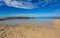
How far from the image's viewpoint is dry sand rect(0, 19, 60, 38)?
3.80 ft

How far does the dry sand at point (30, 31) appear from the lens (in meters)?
1.16

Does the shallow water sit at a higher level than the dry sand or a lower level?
higher

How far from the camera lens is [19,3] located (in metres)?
1.21

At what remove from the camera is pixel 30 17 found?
120 cm

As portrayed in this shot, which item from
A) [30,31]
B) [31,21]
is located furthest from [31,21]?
[30,31]

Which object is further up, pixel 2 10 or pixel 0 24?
pixel 2 10

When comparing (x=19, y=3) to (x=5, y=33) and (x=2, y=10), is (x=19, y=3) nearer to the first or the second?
(x=2, y=10)

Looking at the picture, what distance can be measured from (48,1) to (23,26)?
0.37 metres

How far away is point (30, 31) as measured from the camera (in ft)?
3.87

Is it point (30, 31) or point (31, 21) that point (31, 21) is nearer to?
point (31, 21)

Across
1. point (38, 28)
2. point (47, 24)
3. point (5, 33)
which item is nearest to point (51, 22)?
point (47, 24)

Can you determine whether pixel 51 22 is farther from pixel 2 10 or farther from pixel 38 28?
pixel 2 10

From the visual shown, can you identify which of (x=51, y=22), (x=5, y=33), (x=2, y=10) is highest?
(x=2, y=10)

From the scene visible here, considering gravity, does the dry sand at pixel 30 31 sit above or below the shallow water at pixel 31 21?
below
